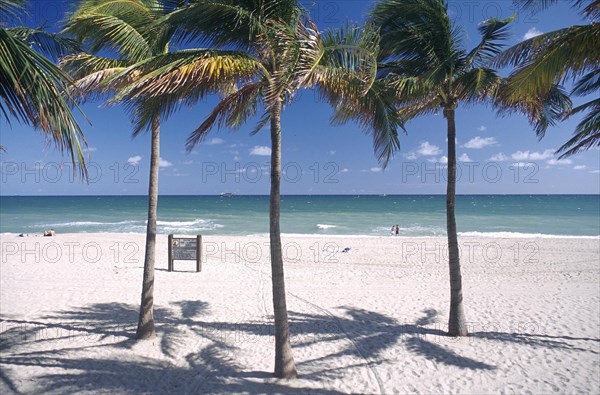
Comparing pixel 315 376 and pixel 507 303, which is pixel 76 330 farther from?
pixel 507 303

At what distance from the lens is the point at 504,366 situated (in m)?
5.54

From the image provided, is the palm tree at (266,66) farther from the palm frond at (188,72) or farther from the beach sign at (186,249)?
the beach sign at (186,249)

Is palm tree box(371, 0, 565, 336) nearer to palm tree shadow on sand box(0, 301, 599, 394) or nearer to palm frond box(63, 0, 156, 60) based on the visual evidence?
palm tree shadow on sand box(0, 301, 599, 394)

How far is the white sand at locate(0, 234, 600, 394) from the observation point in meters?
5.05

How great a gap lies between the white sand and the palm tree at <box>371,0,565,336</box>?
137cm

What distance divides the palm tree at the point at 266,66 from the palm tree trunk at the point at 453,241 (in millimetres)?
2204

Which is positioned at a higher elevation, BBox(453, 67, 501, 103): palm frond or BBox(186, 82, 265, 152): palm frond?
BBox(453, 67, 501, 103): palm frond

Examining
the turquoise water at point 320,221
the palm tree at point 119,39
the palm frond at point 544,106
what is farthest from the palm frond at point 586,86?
the turquoise water at point 320,221

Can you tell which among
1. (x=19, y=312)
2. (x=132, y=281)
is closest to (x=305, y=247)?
(x=132, y=281)

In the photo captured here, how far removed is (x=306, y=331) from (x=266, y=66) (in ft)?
16.6

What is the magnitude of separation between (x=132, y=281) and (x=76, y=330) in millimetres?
4403

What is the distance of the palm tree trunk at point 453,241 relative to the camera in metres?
6.33

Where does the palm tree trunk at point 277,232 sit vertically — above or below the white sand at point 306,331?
above

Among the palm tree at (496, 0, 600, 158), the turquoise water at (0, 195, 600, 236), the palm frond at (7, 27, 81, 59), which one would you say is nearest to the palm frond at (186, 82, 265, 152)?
the palm frond at (7, 27, 81, 59)
